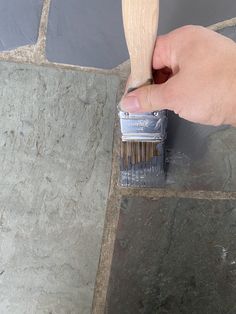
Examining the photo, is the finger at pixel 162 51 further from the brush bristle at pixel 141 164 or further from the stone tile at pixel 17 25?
the stone tile at pixel 17 25

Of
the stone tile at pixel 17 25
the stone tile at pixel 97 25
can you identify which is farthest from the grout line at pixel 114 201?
the stone tile at pixel 17 25

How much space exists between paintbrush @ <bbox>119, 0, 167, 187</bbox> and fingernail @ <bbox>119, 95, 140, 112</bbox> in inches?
1.6

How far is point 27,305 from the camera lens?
3.63 ft

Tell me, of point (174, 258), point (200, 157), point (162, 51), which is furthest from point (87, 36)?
point (174, 258)

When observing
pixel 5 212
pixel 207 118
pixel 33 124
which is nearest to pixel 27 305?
pixel 5 212

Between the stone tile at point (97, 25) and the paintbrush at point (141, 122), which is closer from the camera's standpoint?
the paintbrush at point (141, 122)

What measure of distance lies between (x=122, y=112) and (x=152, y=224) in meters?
0.31

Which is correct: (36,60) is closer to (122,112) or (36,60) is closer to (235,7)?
(122,112)

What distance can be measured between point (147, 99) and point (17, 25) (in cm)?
50

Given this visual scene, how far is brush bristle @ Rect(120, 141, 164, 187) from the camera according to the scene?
3.59 feet

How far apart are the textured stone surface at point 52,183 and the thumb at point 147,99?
26 cm

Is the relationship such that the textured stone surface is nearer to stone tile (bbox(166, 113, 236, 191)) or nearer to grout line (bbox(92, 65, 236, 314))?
grout line (bbox(92, 65, 236, 314))

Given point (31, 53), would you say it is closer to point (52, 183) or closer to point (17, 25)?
point (17, 25)

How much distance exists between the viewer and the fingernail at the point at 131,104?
94cm
